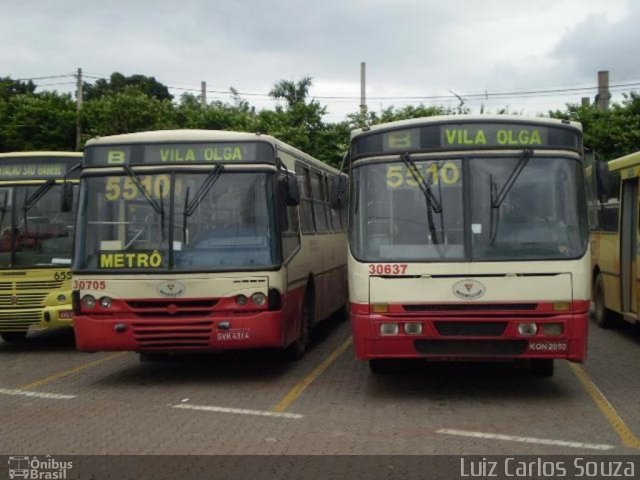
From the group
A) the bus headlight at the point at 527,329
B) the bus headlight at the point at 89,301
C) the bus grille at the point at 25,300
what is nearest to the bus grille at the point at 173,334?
the bus headlight at the point at 89,301

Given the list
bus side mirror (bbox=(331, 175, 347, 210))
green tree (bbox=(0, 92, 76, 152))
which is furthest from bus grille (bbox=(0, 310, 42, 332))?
green tree (bbox=(0, 92, 76, 152))

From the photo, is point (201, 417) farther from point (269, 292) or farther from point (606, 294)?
point (606, 294)

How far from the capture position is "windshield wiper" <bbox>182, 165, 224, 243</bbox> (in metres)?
9.94

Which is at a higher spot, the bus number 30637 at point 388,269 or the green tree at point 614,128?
the green tree at point 614,128

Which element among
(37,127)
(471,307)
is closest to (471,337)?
(471,307)

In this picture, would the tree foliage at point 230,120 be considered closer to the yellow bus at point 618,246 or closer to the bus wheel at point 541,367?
the yellow bus at point 618,246

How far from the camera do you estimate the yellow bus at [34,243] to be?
43.3 feet

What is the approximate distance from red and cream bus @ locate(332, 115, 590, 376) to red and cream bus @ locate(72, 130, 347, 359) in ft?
4.33

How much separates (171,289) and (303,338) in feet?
9.19

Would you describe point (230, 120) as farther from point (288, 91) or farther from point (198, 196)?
point (198, 196)

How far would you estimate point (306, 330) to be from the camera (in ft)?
39.7

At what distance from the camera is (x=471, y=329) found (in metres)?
8.55

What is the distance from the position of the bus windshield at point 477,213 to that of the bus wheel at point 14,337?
26.6ft

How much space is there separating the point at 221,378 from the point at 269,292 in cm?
156
